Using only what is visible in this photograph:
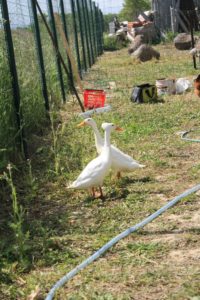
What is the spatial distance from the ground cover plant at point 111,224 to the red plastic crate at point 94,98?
5.45 feet

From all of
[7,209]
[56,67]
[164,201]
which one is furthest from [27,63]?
[164,201]

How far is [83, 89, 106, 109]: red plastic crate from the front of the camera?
28.9 feet

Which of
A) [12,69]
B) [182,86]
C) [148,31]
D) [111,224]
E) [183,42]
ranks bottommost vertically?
[111,224]

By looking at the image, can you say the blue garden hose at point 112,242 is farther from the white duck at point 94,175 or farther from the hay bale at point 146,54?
the hay bale at point 146,54

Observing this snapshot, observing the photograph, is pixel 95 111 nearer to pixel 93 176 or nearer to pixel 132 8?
pixel 93 176

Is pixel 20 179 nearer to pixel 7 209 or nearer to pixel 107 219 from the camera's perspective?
pixel 7 209

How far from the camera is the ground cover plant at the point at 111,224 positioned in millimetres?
3027

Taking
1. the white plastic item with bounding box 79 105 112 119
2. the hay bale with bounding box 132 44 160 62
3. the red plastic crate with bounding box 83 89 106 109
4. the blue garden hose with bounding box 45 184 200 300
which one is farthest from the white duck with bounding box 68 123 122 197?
the hay bale with bounding box 132 44 160 62

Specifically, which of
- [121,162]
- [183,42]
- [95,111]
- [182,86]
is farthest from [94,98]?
[183,42]

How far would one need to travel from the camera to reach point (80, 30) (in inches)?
604

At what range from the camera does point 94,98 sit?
8.88m

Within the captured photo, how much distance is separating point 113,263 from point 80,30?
12.8 meters

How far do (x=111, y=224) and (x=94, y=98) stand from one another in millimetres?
5175

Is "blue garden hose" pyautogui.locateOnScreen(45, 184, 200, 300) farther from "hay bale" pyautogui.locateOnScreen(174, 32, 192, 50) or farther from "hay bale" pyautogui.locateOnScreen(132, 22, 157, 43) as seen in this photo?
"hay bale" pyautogui.locateOnScreen(132, 22, 157, 43)
